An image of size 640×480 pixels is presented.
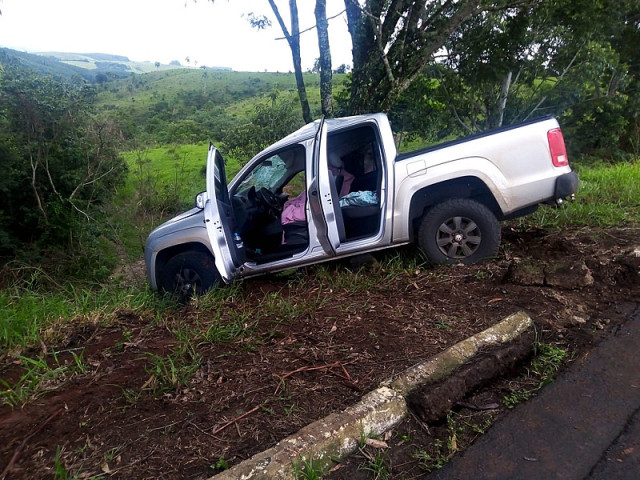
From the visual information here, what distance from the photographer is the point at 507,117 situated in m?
14.0

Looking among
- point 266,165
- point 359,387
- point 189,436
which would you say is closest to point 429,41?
point 266,165

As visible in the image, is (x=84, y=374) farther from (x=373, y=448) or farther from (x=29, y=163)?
(x=29, y=163)

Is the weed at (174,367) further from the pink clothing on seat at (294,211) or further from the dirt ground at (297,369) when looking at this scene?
the pink clothing on seat at (294,211)

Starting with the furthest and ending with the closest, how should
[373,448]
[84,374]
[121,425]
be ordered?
[84,374] < [121,425] < [373,448]

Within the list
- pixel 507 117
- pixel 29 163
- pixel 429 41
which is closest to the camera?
pixel 429 41

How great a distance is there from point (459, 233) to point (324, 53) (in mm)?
5463

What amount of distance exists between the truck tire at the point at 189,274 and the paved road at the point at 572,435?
10.9ft

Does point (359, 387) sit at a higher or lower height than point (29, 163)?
lower

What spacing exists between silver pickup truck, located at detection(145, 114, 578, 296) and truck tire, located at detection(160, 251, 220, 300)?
0.4 inches

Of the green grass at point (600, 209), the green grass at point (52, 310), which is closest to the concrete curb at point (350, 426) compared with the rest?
the green grass at point (52, 310)

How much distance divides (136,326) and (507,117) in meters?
12.6

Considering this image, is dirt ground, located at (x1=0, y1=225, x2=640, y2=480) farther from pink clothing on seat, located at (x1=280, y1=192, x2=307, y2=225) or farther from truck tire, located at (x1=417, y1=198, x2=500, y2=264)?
pink clothing on seat, located at (x1=280, y1=192, x2=307, y2=225)

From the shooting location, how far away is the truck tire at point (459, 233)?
15.9 feet

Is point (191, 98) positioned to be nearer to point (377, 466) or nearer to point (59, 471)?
point (59, 471)
